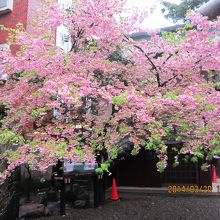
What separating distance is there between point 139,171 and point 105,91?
9.13 m

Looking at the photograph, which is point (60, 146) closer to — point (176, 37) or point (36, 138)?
point (36, 138)

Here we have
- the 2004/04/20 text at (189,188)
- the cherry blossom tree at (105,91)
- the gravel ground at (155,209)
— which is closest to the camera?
the cherry blossom tree at (105,91)

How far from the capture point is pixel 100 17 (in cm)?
779

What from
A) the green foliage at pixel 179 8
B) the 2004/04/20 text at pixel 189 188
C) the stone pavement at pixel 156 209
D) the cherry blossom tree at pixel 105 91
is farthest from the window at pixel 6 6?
the green foliage at pixel 179 8

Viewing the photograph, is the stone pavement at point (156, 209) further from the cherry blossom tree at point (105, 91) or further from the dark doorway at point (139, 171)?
the cherry blossom tree at point (105, 91)

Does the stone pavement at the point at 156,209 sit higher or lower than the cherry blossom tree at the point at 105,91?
lower

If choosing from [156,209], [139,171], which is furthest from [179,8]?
[156,209]

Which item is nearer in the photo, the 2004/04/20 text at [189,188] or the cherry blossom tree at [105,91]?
the cherry blossom tree at [105,91]

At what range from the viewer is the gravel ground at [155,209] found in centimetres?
943

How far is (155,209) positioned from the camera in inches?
413

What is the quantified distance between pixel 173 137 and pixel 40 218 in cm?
487

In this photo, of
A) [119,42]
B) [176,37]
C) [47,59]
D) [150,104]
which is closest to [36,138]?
[47,59]

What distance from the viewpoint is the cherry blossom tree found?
609 cm

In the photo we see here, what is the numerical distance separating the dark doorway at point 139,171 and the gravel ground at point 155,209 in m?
1.92
